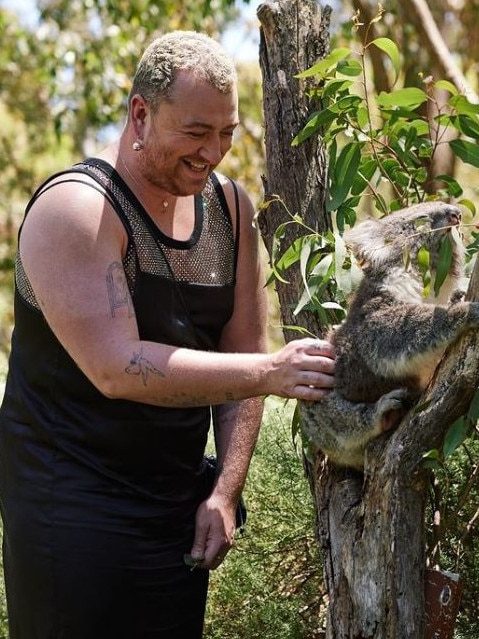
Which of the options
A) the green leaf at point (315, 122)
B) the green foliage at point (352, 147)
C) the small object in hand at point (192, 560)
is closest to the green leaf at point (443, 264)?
the green foliage at point (352, 147)

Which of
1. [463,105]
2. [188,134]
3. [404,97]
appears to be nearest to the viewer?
[188,134]

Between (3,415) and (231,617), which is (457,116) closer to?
(3,415)

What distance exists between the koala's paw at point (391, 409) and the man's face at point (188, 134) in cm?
65

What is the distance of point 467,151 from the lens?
2.74 metres

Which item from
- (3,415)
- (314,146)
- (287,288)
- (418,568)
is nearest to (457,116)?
(314,146)

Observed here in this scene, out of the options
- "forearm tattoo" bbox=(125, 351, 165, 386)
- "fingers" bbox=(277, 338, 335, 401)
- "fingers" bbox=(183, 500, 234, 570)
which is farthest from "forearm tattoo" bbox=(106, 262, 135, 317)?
"fingers" bbox=(183, 500, 234, 570)

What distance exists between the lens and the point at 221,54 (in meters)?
2.48

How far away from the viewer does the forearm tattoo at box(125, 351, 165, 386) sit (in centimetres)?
231

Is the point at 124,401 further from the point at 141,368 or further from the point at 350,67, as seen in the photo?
the point at 350,67

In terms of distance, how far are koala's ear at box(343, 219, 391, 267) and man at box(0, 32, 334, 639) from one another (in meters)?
0.30

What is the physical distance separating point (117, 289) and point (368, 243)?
785 mm

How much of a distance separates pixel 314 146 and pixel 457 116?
1.57 feet

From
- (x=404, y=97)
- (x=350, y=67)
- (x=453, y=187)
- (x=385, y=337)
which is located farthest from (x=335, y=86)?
(x=385, y=337)

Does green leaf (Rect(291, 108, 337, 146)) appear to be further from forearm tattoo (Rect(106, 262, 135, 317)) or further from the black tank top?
forearm tattoo (Rect(106, 262, 135, 317))
